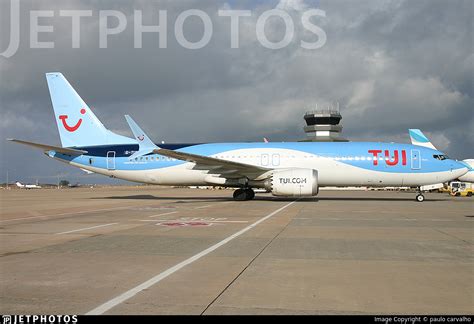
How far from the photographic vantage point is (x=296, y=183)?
951 inches

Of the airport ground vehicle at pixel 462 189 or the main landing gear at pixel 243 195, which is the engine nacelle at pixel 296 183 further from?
the airport ground vehicle at pixel 462 189

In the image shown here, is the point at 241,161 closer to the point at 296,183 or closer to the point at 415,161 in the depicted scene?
the point at 296,183

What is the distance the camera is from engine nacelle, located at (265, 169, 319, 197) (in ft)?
79.0

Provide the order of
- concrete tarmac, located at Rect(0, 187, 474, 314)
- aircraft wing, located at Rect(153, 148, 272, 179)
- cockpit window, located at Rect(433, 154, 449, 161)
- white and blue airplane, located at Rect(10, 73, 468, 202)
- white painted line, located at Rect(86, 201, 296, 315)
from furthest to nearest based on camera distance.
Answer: cockpit window, located at Rect(433, 154, 449, 161) → white and blue airplane, located at Rect(10, 73, 468, 202) → aircraft wing, located at Rect(153, 148, 272, 179) → concrete tarmac, located at Rect(0, 187, 474, 314) → white painted line, located at Rect(86, 201, 296, 315)

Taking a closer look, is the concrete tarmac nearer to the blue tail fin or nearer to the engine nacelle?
the engine nacelle

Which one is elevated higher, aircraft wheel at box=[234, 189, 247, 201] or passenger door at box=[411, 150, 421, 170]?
passenger door at box=[411, 150, 421, 170]

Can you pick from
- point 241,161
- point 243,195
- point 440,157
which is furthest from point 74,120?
point 440,157

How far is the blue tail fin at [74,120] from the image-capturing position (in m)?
30.3

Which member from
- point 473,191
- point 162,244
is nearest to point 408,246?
point 162,244

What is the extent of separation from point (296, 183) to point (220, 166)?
4813mm

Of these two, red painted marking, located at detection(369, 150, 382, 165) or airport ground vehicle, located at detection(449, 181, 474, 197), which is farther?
airport ground vehicle, located at detection(449, 181, 474, 197)

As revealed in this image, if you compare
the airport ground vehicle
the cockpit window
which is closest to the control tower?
the airport ground vehicle

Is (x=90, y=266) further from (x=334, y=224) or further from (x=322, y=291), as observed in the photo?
(x=334, y=224)

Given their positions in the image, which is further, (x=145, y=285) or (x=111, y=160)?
(x=111, y=160)
